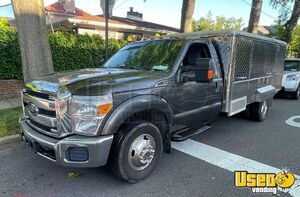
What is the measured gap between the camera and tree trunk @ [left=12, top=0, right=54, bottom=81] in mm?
5297

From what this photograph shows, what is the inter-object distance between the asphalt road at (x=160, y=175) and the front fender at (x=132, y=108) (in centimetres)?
84

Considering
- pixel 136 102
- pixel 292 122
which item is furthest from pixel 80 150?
pixel 292 122

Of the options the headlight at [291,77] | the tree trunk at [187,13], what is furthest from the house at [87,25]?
the headlight at [291,77]

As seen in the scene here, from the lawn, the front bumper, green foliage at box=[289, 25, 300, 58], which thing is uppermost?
green foliage at box=[289, 25, 300, 58]

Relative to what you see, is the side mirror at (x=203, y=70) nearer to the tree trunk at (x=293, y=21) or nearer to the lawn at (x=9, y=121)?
the lawn at (x=9, y=121)

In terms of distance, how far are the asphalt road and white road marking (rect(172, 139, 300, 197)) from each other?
5.3 inches

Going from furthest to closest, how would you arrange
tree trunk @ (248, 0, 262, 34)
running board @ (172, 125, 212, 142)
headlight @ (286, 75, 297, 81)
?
tree trunk @ (248, 0, 262, 34), headlight @ (286, 75, 297, 81), running board @ (172, 125, 212, 142)

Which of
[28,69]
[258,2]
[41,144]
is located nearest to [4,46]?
[28,69]

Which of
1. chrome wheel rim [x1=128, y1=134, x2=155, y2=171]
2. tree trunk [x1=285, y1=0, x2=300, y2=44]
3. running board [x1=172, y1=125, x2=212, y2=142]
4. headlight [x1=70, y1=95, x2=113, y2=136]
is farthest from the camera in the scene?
tree trunk [x1=285, y1=0, x2=300, y2=44]

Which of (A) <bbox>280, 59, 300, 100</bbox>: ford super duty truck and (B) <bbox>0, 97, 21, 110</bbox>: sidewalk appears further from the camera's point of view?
(A) <bbox>280, 59, 300, 100</bbox>: ford super duty truck

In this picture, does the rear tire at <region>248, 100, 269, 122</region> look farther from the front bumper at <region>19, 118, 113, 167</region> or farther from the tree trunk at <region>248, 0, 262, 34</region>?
the tree trunk at <region>248, 0, 262, 34</region>

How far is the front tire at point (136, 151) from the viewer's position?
3070mm

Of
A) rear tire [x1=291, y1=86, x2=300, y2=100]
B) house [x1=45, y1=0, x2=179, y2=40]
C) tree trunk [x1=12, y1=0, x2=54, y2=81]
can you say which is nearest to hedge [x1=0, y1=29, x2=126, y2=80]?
house [x1=45, y1=0, x2=179, y2=40]

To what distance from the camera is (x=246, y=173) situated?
144 inches
